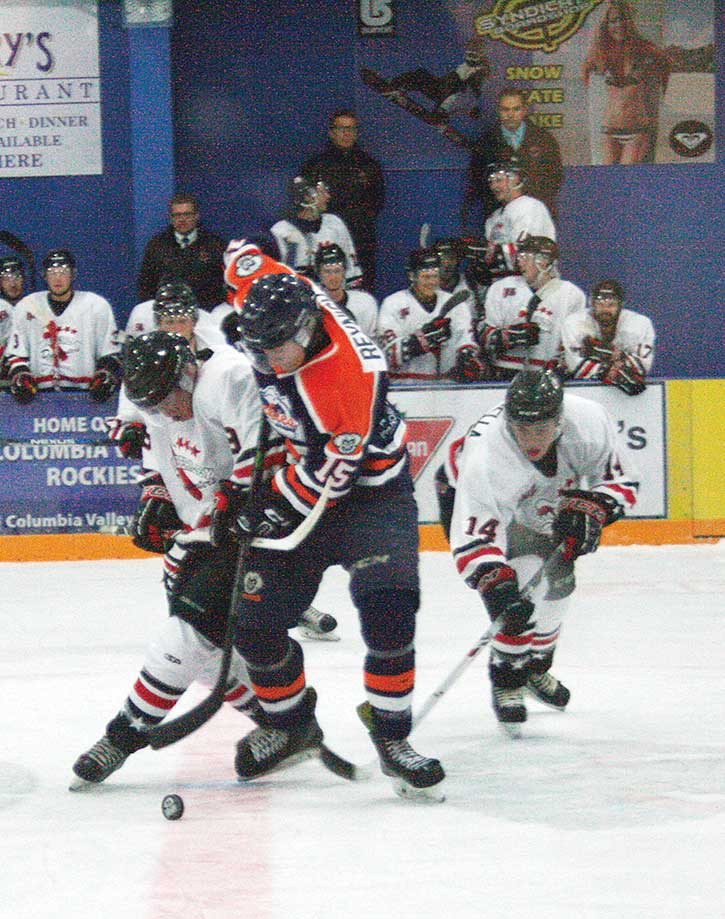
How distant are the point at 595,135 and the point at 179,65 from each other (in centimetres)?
239

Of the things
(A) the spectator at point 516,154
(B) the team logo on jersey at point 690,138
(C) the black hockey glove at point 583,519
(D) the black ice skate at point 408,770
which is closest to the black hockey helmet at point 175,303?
(C) the black hockey glove at point 583,519

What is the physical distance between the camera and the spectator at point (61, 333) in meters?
7.51

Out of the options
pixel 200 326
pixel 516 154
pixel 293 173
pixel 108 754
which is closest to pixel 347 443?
pixel 108 754

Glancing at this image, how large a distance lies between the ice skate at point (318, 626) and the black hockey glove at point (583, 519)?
1.49m

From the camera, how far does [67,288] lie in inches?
299

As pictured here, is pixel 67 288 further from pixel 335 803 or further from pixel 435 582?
pixel 335 803

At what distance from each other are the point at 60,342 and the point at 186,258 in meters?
0.72

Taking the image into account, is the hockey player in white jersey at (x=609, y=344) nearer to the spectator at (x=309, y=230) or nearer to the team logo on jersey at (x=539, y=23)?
the spectator at (x=309, y=230)

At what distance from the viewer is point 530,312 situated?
7.42m

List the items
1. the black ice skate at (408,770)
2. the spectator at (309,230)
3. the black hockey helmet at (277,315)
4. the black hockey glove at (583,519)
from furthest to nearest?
1. the spectator at (309,230)
2. the black hockey glove at (583,519)
3. the black ice skate at (408,770)
4. the black hockey helmet at (277,315)

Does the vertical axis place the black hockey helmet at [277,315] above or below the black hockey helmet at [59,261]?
below

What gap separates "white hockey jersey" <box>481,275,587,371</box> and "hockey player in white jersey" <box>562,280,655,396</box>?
66mm

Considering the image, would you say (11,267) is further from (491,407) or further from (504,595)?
(504,595)

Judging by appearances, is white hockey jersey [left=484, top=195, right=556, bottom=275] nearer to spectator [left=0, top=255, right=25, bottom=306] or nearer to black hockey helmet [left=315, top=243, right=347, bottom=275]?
black hockey helmet [left=315, top=243, right=347, bottom=275]
